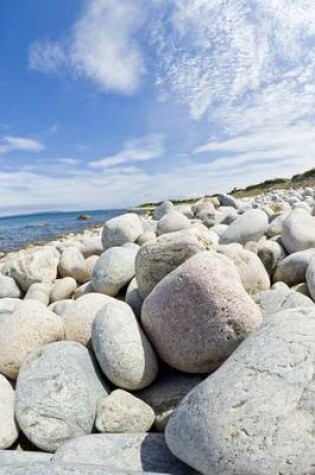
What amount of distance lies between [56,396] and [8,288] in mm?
3496

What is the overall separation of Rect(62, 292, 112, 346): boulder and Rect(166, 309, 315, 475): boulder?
4.68 feet

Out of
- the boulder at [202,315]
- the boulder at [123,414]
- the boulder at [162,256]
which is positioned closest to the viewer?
the boulder at [123,414]

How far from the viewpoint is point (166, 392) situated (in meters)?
2.90

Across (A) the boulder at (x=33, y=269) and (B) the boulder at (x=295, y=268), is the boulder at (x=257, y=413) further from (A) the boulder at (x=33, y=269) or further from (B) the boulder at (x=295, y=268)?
(A) the boulder at (x=33, y=269)

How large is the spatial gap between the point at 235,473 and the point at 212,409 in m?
0.30

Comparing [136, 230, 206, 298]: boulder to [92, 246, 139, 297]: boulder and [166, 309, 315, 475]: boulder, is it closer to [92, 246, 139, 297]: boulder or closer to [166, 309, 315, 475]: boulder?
[92, 246, 139, 297]: boulder

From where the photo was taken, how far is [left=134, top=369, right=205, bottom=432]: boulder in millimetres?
2752

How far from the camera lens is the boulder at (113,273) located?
451 cm

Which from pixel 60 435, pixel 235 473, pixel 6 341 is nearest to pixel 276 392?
pixel 235 473

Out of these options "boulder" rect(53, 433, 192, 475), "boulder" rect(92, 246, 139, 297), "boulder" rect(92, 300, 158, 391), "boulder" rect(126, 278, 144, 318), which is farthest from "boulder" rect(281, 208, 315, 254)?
"boulder" rect(53, 433, 192, 475)

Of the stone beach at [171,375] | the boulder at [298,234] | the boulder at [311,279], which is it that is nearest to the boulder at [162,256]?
the stone beach at [171,375]

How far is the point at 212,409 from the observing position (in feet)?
6.66

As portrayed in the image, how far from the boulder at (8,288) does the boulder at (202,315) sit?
3626 millimetres

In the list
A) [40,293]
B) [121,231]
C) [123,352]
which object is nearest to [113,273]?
[40,293]
